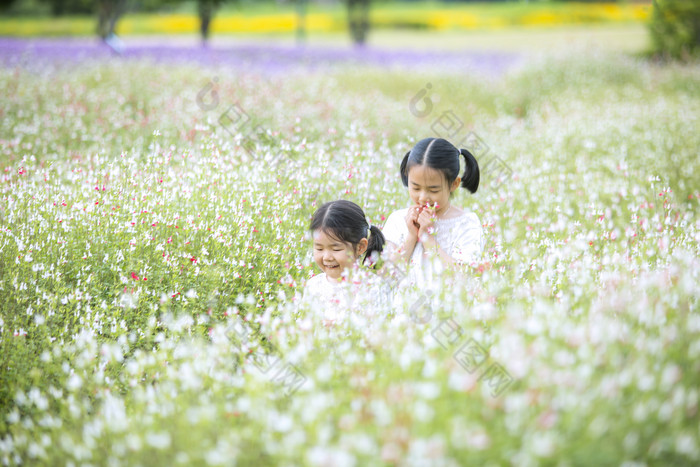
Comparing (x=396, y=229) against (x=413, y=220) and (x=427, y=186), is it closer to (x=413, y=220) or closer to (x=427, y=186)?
(x=413, y=220)

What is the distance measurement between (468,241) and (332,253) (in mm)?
982

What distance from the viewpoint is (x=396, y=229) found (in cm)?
431

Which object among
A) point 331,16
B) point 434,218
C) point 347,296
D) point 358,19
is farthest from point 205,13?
point 347,296

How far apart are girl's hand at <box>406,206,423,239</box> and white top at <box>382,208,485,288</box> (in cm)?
13

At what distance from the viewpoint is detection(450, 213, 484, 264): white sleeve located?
396 cm

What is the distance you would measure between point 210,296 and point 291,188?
182 cm

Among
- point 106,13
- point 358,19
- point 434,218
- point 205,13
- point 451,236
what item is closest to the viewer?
point 434,218

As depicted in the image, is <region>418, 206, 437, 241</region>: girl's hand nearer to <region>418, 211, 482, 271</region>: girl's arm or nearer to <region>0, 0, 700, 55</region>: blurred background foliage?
<region>418, 211, 482, 271</region>: girl's arm

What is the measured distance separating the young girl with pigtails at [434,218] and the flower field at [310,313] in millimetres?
223

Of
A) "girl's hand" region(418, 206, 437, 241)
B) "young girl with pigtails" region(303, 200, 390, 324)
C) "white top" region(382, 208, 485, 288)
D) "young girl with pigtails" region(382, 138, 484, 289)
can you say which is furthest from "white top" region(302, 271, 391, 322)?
"girl's hand" region(418, 206, 437, 241)

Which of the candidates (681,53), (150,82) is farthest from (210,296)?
(681,53)

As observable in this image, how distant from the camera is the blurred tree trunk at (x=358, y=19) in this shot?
28.8m

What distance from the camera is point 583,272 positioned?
3213 millimetres

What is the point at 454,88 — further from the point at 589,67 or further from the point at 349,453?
the point at 349,453
